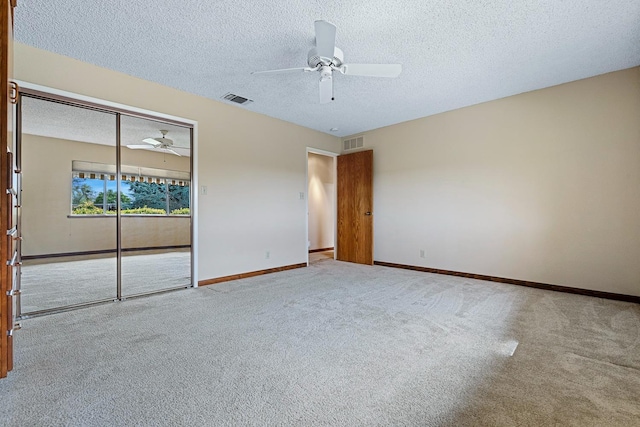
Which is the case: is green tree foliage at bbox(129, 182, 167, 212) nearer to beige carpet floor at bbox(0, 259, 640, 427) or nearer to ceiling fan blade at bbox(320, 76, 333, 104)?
beige carpet floor at bbox(0, 259, 640, 427)

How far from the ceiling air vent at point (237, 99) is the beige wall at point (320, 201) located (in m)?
2.95

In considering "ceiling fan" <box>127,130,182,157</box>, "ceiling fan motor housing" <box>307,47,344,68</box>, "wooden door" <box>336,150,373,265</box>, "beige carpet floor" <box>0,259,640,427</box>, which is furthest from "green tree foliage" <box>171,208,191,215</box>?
"wooden door" <box>336,150,373,265</box>

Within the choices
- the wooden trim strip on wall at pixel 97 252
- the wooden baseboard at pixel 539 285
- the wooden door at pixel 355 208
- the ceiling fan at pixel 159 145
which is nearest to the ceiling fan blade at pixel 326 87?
the ceiling fan at pixel 159 145

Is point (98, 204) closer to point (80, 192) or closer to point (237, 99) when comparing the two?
point (80, 192)

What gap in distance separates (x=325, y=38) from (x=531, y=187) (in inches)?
130

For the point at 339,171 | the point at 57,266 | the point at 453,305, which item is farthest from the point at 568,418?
the point at 339,171

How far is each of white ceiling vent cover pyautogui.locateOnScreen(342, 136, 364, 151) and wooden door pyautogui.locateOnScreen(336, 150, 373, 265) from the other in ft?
0.75

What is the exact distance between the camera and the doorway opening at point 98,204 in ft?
9.37

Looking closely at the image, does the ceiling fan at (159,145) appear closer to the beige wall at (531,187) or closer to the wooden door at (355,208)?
the wooden door at (355,208)

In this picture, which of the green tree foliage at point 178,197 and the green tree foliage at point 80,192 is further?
the green tree foliage at point 178,197

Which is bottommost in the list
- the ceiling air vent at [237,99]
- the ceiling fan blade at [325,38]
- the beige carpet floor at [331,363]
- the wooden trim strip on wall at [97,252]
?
the beige carpet floor at [331,363]

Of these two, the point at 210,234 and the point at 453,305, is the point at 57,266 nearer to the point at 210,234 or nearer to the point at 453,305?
the point at 210,234

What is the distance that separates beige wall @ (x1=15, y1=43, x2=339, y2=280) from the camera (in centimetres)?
295

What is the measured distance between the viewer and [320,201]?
716 cm
